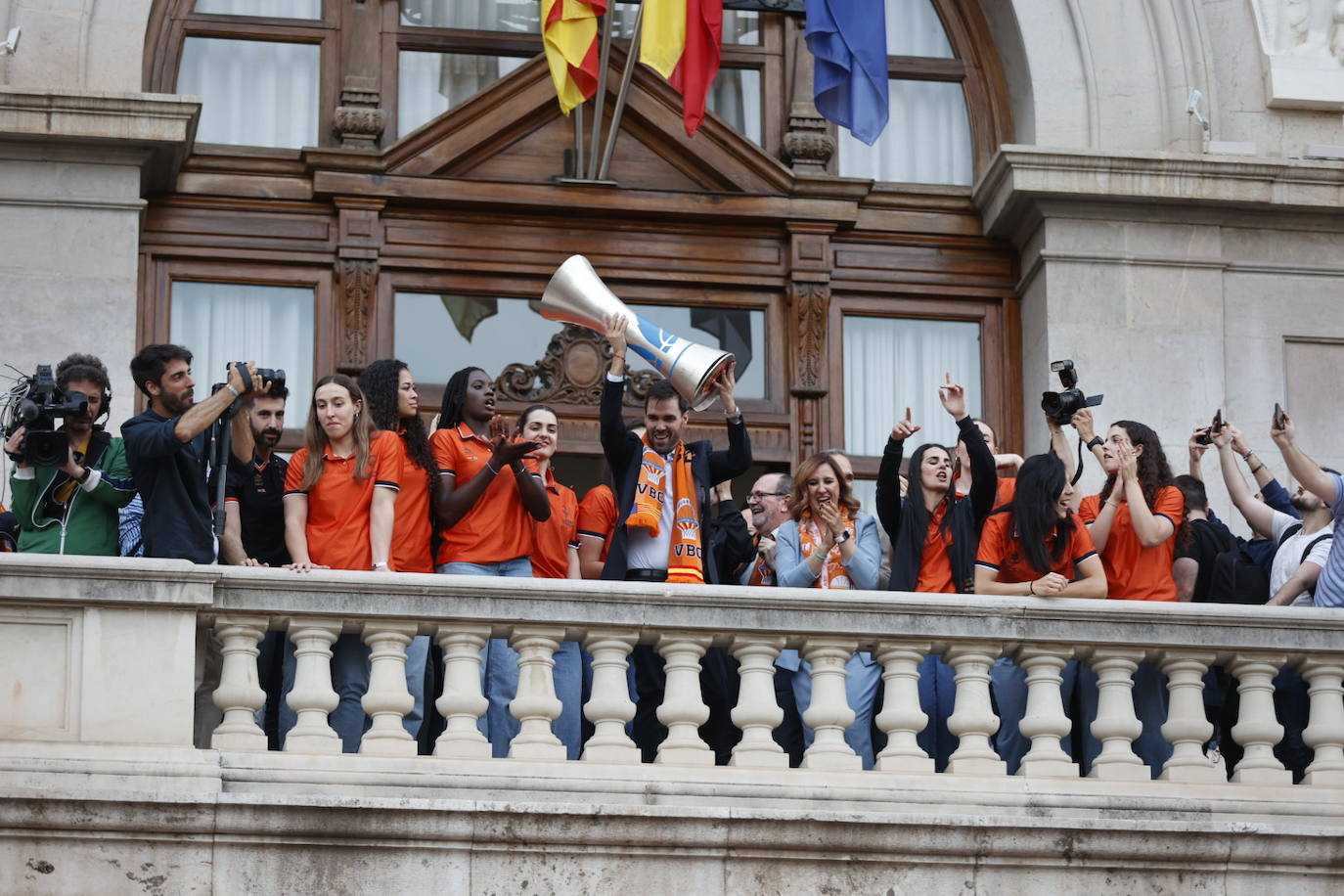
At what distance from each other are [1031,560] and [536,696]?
2326 mm

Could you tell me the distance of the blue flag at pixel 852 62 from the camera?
1541cm

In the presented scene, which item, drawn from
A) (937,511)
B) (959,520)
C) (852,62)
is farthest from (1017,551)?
(852,62)

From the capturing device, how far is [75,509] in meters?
11.0

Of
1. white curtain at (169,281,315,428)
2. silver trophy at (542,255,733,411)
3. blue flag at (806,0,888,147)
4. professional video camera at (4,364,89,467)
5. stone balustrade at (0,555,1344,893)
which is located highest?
Result: blue flag at (806,0,888,147)

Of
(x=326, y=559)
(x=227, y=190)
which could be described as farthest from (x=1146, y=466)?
(x=227, y=190)

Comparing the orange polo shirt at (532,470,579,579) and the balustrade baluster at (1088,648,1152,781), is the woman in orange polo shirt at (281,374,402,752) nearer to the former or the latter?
the orange polo shirt at (532,470,579,579)

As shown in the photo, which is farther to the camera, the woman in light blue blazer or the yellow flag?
the yellow flag

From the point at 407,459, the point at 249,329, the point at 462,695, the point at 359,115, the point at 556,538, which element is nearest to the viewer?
the point at 462,695

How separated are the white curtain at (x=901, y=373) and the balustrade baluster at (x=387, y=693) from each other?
18.2 feet

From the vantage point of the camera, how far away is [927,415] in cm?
1595

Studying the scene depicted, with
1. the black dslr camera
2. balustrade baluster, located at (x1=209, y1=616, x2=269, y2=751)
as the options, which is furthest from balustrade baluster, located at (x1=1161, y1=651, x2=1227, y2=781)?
balustrade baluster, located at (x1=209, y1=616, x2=269, y2=751)

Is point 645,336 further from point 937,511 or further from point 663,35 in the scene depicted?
point 663,35

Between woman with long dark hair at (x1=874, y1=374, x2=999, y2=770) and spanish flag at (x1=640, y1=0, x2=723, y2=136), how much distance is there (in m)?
3.99

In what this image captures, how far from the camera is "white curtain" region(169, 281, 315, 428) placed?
15250mm
